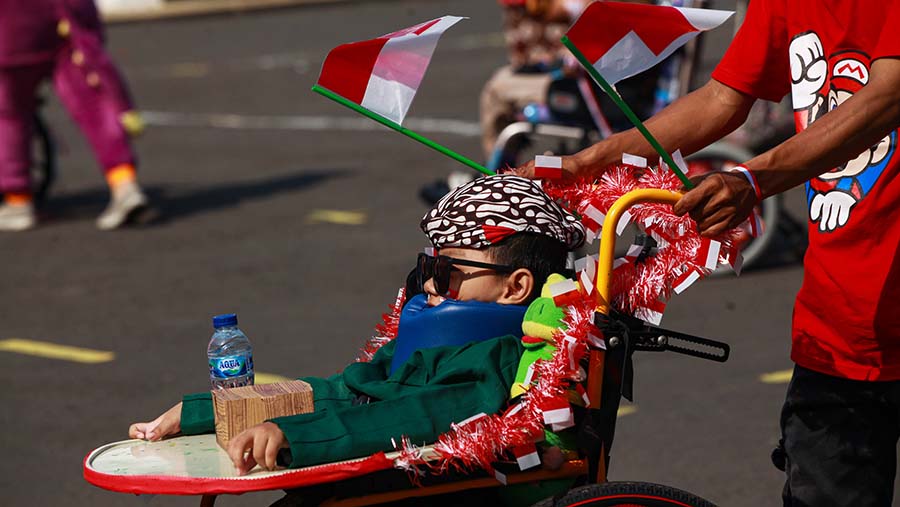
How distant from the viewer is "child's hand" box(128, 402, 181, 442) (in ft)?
10.6

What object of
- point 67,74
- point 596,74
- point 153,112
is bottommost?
point 153,112

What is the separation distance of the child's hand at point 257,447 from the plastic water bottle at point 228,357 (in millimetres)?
529

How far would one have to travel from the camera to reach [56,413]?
20.0ft

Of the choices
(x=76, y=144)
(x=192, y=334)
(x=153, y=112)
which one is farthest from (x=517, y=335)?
(x=153, y=112)

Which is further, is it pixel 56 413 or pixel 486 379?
pixel 56 413

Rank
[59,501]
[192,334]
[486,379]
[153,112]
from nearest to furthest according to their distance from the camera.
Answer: [486,379], [59,501], [192,334], [153,112]

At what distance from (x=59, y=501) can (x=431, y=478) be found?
8.49 feet

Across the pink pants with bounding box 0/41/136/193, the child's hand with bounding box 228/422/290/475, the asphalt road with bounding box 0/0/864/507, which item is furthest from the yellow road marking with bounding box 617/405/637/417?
the pink pants with bounding box 0/41/136/193

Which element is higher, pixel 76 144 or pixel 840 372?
pixel 840 372

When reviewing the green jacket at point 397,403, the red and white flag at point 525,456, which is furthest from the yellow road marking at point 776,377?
the red and white flag at point 525,456

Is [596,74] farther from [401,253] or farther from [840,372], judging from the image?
[401,253]

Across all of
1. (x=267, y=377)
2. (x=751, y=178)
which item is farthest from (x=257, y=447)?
(x=267, y=377)

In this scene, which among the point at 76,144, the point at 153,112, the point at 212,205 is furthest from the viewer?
the point at 153,112

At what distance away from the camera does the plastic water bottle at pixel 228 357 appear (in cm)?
344
